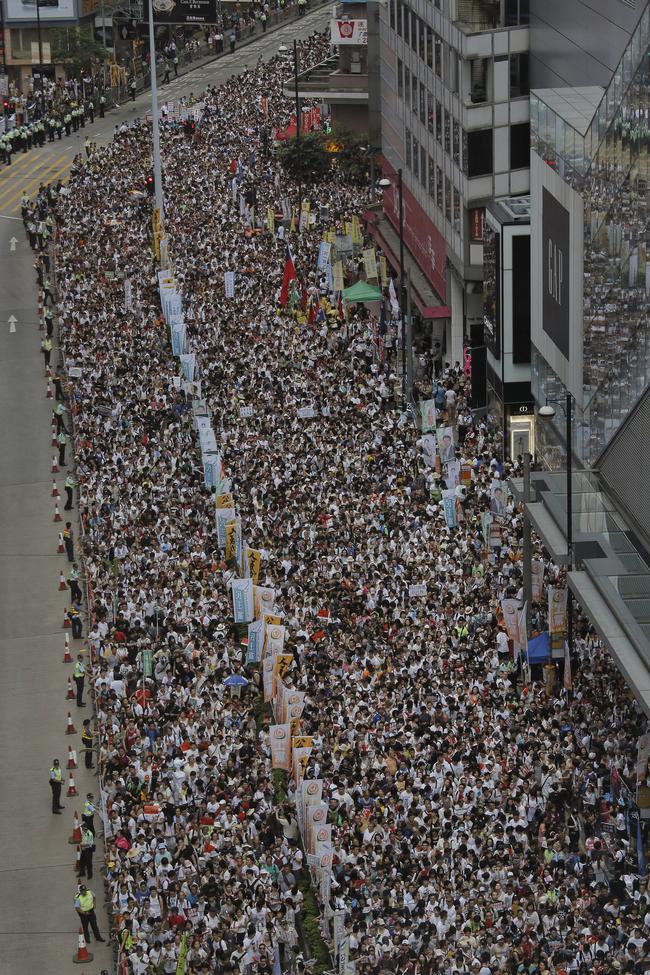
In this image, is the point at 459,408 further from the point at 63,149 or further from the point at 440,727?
the point at 63,149

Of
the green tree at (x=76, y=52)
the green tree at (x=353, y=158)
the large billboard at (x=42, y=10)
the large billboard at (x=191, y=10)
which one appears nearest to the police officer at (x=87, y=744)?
the green tree at (x=353, y=158)

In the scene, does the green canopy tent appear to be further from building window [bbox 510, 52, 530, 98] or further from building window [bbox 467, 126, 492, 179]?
building window [bbox 510, 52, 530, 98]

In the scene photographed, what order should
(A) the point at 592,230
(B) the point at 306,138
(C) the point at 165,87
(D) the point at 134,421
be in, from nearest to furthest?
1. (A) the point at 592,230
2. (D) the point at 134,421
3. (B) the point at 306,138
4. (C) the point at 165,87

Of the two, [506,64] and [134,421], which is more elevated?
[506,64]

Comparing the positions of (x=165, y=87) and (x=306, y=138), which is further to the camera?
(x=165, y=87)

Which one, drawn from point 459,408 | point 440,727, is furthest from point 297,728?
point 459,408

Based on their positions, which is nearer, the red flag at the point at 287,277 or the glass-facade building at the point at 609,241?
the glass-facade building at the point at 609,241

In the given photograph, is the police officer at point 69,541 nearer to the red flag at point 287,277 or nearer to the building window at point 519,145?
the red flag at point 287,277

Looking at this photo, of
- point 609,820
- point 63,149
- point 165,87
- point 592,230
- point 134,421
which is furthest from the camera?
point 165,87
